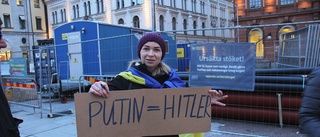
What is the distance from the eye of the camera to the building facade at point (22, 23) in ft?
126

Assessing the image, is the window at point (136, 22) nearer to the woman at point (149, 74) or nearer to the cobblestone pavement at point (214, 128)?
the cobblestone pavement at point (214, 128)

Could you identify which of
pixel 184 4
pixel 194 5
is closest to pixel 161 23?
pixel 184 4

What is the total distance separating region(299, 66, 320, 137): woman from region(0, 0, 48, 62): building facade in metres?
41.1

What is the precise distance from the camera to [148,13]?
3288 cm

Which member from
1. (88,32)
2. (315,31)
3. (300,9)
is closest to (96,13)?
(300,9)

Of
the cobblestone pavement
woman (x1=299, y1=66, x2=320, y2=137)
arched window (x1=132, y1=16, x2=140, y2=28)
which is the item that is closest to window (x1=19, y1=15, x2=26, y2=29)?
arched window (x1=132, y1=16, x2=140, y2=28)

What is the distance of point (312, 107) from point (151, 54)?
1204 millimetres

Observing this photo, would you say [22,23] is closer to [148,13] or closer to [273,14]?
[148,13]

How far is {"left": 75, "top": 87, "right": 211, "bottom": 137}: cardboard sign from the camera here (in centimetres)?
184

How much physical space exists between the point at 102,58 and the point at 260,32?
2386cm

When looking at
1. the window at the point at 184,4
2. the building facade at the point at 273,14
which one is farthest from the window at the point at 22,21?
the building facade at the point at 273,14

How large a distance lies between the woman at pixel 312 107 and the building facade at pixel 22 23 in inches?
1619

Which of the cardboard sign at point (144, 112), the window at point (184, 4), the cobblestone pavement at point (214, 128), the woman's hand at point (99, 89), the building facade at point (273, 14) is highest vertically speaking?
the window at point (184, 4)

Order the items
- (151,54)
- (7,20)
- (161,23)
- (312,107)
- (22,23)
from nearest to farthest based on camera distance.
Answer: (312,107), (151,54), (161,23), (7,20), (22,23)
